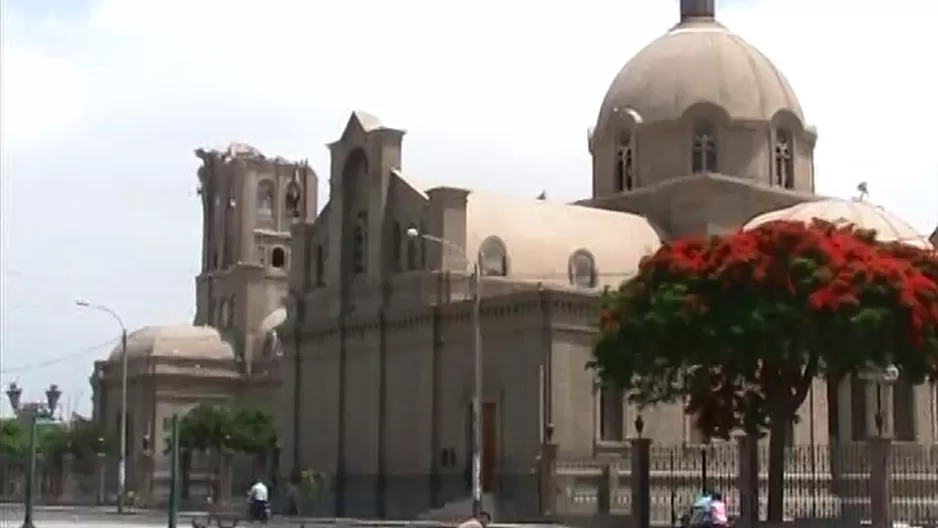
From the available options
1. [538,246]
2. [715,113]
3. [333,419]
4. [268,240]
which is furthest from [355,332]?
[268,240]

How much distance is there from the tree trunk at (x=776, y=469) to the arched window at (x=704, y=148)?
93.9 feet

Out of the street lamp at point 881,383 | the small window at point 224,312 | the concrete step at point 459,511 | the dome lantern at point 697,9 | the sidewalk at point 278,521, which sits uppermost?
the dome lantern at point 697,9

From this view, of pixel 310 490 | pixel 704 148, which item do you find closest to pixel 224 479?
pixel 310 490

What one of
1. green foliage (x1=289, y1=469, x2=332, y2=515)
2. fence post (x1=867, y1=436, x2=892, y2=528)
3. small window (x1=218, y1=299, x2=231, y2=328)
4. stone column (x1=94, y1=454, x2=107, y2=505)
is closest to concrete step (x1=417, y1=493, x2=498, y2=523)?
green foliage (x1=289, y1=469, x2=332, y2=515)

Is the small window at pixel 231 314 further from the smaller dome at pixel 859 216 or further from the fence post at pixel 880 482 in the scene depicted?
the fence post at pixel 880 482

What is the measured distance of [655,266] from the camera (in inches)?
1640

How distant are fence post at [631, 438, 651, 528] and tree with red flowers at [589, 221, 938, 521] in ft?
5.55

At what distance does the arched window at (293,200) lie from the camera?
108m

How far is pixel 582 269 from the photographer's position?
64.1m

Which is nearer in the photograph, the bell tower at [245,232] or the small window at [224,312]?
the bell tower at [245,232]

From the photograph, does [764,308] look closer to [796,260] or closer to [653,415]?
[796,260]

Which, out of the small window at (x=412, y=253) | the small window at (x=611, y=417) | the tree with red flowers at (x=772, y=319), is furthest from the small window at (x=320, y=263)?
the tree with red flowers at (x=772, y=319)

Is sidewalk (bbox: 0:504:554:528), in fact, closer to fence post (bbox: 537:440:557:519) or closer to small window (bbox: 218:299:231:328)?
fence post (bbox: 537:440:557:519)

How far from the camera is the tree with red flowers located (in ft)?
128
